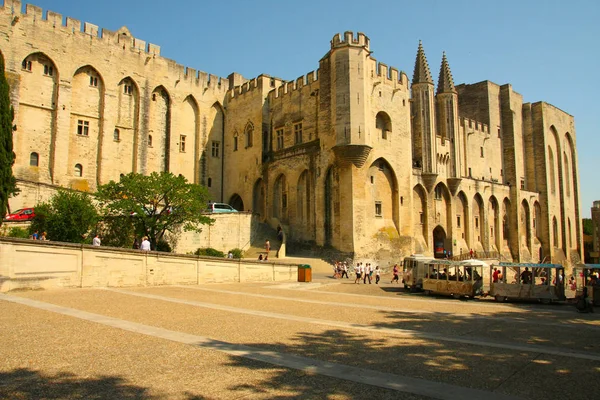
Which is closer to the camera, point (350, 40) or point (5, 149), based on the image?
point (5, 149)

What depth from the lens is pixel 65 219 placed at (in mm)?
21125

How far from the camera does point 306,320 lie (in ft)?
34.0

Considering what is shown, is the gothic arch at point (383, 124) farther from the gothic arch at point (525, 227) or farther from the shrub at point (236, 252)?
the gothic arch at point (525, 227)

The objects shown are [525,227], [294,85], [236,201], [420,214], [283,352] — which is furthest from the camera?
[525,227]

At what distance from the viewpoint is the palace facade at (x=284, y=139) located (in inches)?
1134

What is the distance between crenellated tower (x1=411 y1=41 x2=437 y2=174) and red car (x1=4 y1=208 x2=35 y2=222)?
26.0 m

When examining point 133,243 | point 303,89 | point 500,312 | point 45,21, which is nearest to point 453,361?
point 500,312

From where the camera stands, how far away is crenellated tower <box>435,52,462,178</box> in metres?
37.9

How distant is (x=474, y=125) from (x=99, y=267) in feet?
123

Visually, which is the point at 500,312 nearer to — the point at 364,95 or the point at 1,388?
the point at 1,388

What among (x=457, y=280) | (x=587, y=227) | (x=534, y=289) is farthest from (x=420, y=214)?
(x=587, y=227)

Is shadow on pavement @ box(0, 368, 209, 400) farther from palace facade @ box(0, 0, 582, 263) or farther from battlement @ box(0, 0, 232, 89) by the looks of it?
battlement @ box(0, 0, 232, 89)

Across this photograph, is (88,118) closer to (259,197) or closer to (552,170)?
(259,197)

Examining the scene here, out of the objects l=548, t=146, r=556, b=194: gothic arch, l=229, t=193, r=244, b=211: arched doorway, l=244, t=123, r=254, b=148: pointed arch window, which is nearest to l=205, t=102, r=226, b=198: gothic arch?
l=229, t=193, r=244, b=211: arched doorway
